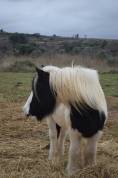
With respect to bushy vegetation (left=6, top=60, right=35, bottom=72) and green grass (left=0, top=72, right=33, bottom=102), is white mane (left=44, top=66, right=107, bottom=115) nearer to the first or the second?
green grass (left=0, top=72, right=33, bottom=102)

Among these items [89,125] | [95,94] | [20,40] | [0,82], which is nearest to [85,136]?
[89,125]

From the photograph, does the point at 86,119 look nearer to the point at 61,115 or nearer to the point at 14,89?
the point at 61,115

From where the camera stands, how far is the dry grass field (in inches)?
240

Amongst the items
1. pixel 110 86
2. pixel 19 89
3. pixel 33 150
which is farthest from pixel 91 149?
pixel 110 86

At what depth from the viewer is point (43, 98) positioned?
20.9ft

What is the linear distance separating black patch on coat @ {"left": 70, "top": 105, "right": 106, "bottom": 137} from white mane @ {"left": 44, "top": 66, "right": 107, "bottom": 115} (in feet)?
0.21

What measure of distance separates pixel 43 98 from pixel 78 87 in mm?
588

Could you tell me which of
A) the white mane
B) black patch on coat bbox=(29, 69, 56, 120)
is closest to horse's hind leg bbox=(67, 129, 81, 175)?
the white mane

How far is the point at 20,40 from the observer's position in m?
50.7

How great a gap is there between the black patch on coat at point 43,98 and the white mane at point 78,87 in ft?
0.37

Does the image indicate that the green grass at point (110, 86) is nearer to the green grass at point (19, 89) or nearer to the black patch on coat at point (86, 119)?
the green grass at point (19, 89)

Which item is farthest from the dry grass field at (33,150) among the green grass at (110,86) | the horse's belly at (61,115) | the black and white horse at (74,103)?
the green grass at (110,86)

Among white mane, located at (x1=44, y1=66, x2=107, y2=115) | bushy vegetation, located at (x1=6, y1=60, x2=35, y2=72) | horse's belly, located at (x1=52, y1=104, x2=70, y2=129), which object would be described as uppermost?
white mane, located at (x1=44, y1=66, x2=107, y2=115)

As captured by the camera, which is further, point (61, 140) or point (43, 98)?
point (61, 140)
